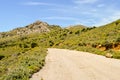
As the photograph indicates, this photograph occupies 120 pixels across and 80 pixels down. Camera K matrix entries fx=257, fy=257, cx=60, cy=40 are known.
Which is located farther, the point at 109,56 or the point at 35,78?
the point at 109,56

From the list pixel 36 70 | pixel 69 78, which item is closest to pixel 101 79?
pixel 69 78

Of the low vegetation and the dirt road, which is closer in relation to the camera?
the dirt road

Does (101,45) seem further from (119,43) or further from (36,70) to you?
(36,70)

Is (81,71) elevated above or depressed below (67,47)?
above

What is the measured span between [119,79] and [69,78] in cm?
321

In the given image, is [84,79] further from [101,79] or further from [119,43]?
[119,43]

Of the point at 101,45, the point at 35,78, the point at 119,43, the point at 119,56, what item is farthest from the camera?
the point at 101,45

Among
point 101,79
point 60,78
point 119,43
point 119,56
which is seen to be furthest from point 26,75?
point 119,43

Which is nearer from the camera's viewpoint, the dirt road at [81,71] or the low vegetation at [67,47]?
the dirt road at [81,71]

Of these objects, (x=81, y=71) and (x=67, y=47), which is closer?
(x=81, y=71)

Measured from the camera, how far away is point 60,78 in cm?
1661

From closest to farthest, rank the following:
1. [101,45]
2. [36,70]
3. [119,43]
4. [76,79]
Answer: [76,79] < [36,70] < [119,43] < [101,45]

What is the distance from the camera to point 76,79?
52.2 ft

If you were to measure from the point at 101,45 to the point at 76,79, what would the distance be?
3547cm
